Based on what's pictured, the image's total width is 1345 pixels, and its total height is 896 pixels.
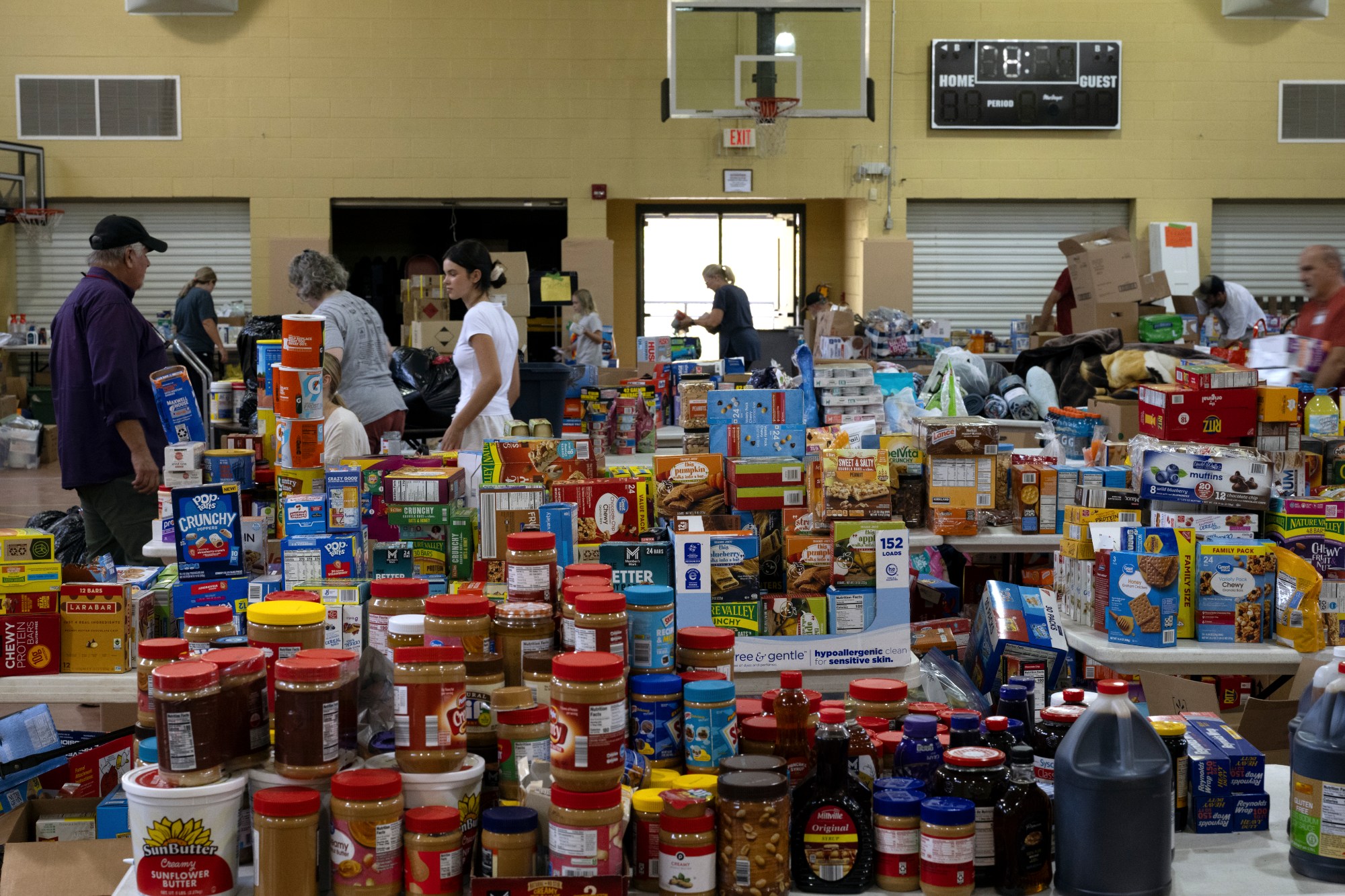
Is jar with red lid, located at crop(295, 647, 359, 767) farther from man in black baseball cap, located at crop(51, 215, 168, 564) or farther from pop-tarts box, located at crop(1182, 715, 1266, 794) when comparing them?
man in black baseball cap, located at crop(51, 215, 168, 564)

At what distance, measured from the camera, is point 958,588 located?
4637 millimetres

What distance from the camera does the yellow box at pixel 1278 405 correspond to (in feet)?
12.9

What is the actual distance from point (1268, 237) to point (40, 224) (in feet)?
44.1

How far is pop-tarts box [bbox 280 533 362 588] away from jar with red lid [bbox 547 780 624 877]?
4.20ft

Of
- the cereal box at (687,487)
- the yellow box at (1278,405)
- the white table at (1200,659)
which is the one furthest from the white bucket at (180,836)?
the yellow box at (1278,405)

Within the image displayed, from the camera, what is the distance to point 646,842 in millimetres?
1885

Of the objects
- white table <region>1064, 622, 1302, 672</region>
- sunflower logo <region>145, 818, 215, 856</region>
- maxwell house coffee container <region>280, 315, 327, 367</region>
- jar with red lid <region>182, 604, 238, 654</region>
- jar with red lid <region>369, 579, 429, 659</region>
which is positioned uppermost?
maxwell house coffee container <region>280, 315, 327, 367</region>

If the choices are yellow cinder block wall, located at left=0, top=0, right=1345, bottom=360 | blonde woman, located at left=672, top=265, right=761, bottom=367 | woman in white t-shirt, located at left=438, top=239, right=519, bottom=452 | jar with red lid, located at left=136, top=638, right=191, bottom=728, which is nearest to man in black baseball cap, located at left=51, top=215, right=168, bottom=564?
woman in white t-shirt, located at left=438, top=239, right=519, bottom=452

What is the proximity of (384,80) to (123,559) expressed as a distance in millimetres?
10189

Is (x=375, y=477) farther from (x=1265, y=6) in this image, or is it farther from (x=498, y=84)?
(x=1265, y=6)

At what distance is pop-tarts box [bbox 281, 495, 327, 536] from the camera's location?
3.05 meters

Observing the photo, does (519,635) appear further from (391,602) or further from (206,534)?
(206,534)

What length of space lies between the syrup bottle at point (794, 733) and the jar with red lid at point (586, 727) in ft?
1.04

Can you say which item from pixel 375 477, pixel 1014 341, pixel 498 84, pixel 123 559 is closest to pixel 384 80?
pixel 498 84
